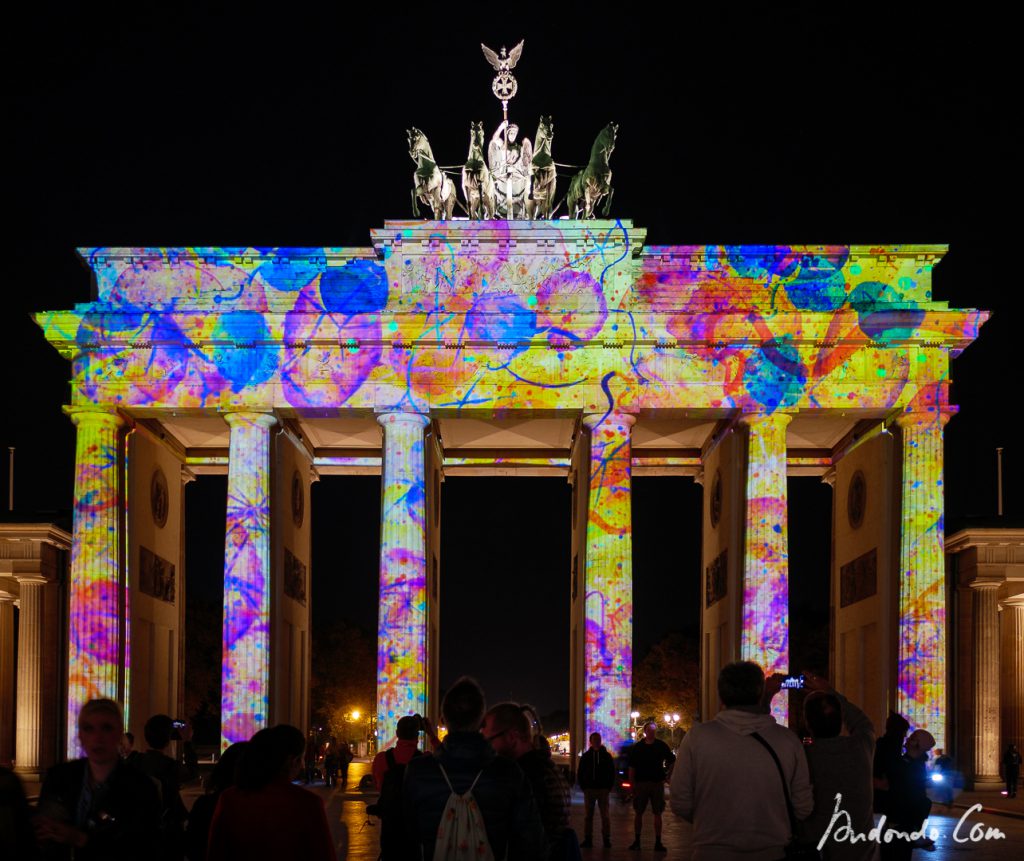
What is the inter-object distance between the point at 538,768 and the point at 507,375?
36233 mm

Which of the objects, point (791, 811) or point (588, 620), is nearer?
point (791, 811)

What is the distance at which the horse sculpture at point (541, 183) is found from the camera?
4866cm

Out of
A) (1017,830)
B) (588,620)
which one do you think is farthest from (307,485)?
(1017,830)

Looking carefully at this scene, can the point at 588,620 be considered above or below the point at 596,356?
below

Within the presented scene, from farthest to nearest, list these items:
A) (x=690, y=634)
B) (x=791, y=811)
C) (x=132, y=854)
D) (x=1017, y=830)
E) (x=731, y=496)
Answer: (x=690, y=634), (x=731, y=496), (x=1017, y=830), (x=791, y=811), (x=132, y=854)

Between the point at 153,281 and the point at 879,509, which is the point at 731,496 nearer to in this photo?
the point at 879,509

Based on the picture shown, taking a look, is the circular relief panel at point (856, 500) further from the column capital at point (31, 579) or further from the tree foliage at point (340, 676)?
the tree foliage at point (340, 676)

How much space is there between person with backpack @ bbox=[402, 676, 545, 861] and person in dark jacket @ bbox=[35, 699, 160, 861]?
1661 mm

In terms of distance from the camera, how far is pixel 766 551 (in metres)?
47.3

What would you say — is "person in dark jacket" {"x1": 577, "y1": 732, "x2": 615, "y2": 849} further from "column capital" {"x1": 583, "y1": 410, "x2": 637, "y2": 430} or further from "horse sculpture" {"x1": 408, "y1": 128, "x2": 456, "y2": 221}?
"horse sculpture" {"x1": 408, "y1": 128, "x2": 456, "y2": 221}

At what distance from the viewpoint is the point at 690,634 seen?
13150 centimetres

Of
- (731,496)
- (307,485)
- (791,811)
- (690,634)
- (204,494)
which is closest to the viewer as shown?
(791,811)

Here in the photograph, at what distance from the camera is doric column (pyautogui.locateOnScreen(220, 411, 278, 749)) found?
46750 mm

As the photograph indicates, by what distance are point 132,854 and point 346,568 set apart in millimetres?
91285
